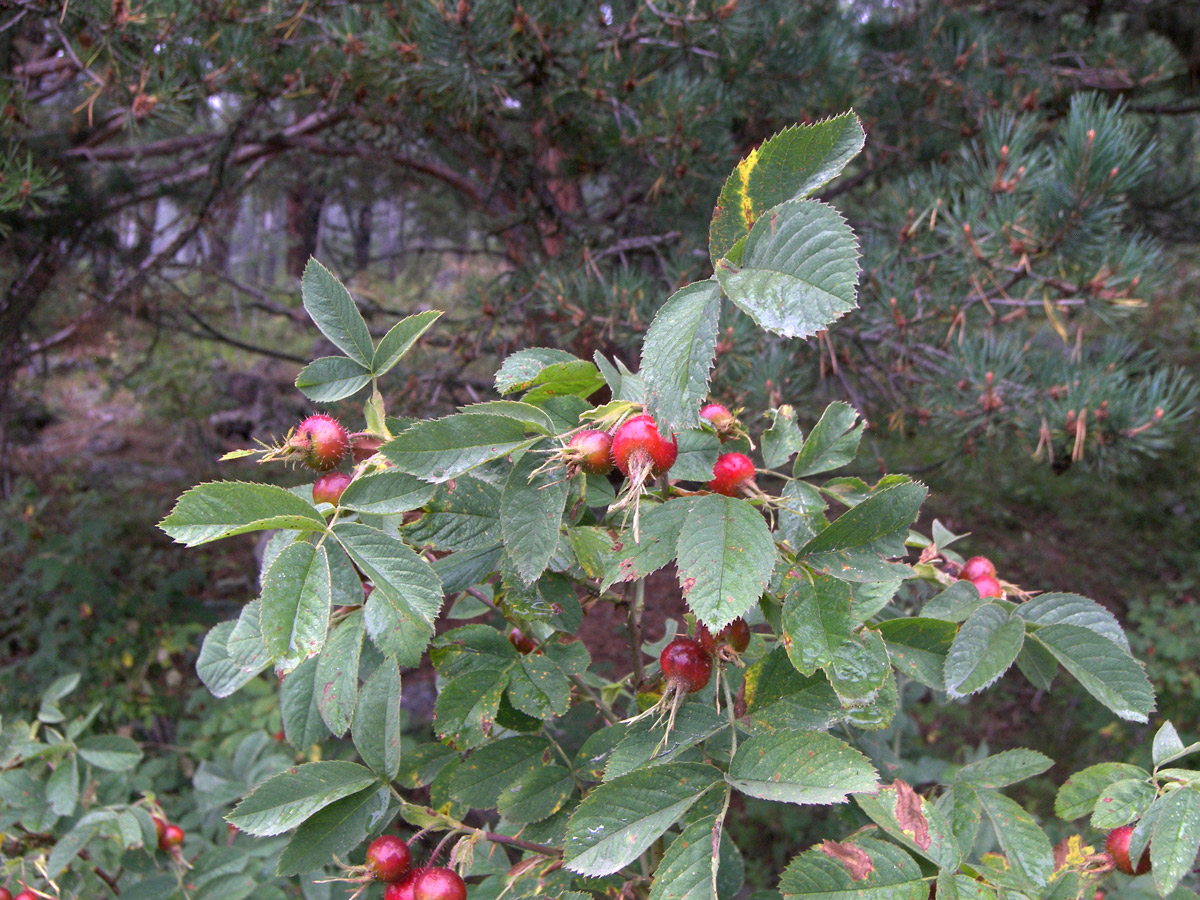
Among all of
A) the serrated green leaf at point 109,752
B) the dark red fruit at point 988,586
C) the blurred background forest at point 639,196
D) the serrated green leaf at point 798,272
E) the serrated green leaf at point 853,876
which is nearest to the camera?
the serrated green leaf at point 798,272

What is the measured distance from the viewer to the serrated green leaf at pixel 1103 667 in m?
0.63

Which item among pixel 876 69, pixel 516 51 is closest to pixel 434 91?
pixel 516 51

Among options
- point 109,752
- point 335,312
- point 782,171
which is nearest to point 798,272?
point 782,171

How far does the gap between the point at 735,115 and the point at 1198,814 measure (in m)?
2.07

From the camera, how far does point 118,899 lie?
1.07 meters

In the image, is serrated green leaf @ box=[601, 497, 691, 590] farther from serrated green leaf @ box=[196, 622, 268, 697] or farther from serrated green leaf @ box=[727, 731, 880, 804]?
serrated green leaf @ box=[196, 622, 268, 697]

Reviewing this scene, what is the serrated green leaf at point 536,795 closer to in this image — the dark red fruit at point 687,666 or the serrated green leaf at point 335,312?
the dark red fruit at point 687,666

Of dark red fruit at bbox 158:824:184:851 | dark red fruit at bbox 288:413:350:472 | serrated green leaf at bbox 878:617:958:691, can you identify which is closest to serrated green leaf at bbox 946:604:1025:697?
serrated green leaf at bbox 878:617:958:691

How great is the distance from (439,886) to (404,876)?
0.07 m

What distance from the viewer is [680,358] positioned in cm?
49

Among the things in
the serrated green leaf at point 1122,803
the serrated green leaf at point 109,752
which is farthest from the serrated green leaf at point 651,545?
the serrated green leaf at point 109,752

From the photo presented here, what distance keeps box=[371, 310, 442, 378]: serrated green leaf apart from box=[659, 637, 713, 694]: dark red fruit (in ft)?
1.12

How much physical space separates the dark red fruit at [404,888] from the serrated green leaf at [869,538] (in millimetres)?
450

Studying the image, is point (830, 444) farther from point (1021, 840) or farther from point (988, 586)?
point (1021, 840)
